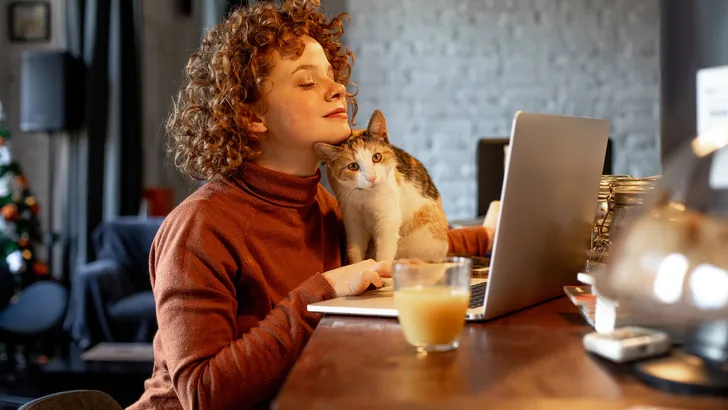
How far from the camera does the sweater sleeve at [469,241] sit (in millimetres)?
1599

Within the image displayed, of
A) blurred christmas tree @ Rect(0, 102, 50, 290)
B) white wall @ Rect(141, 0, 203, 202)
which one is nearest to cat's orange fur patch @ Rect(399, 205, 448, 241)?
blurred christmas tree @ Rect(0, 102, 50, 290)

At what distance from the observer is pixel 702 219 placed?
0.66 m

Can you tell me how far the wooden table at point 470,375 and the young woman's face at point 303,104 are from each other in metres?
0.50

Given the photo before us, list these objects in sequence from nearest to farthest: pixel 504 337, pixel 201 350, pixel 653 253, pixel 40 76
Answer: pixel 653 253 → pixel 504 337 → pixel 201 350 → pixel 40 76

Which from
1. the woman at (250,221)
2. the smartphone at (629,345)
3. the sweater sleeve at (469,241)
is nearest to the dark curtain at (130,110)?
the woman at (250,221)

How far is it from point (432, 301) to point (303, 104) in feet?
2.03

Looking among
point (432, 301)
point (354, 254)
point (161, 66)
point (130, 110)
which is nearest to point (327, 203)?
point (354, 254)

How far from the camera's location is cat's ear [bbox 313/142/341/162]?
131 cm

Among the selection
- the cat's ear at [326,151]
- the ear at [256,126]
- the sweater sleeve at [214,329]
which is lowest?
the sweater sleeve at [214,329]

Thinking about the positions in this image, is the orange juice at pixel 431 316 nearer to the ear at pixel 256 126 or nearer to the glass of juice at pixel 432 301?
the glass of juice at pixel 432 301

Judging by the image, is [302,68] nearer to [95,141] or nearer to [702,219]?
[702,219]

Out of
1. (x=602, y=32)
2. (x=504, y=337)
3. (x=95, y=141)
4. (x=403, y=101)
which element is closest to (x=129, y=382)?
(x=95, y=141)

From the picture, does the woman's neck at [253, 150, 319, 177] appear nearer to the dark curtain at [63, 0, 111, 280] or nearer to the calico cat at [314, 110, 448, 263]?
the calico cat at [314, 110, 448, 263]

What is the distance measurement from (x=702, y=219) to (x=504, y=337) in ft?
A: 0.91
